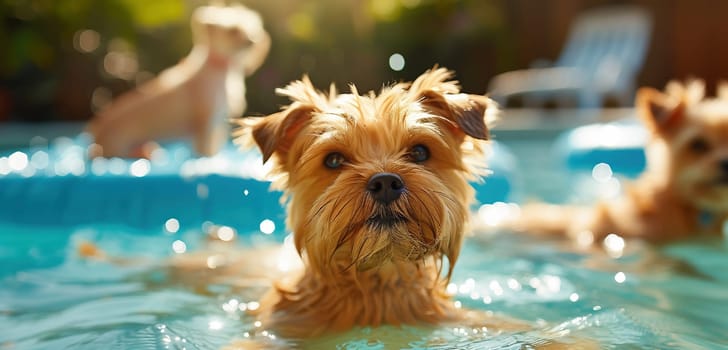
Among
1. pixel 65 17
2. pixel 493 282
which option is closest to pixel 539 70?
pixel 65 17

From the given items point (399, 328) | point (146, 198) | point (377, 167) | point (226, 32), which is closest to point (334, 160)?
point (377, 167)

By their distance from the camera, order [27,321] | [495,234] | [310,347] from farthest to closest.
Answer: [495,234], [27,321], [310,347]

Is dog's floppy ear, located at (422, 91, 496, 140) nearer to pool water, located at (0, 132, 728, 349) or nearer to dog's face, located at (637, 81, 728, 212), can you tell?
pool water, located at (0, 132, 728, 349)

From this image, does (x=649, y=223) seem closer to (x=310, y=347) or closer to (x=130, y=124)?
(x=310, y=347)

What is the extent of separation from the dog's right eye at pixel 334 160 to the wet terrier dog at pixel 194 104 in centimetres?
558

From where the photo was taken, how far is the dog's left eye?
3.74 meters

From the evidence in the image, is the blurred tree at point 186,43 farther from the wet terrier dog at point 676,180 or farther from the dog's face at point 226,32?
the wet terrier dog at point 676,180

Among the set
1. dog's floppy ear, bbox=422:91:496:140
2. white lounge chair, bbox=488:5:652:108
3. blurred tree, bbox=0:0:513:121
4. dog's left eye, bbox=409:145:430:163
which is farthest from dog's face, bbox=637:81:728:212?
white lounge chair, bbox=488:5:652:108

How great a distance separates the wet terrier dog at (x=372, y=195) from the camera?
3.42 metres

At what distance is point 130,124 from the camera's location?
29.4 ft

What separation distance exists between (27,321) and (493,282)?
2.64 metres

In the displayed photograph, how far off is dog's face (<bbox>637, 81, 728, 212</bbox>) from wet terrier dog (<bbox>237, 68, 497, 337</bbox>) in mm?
2369

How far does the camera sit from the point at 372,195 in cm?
336

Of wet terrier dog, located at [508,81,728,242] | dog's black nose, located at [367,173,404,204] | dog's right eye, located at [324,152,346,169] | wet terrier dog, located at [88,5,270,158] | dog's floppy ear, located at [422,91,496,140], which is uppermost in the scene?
wet terrier dog, located at [88,5,270,158]
